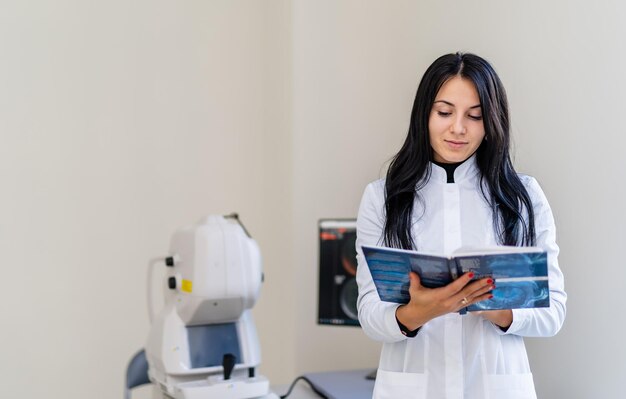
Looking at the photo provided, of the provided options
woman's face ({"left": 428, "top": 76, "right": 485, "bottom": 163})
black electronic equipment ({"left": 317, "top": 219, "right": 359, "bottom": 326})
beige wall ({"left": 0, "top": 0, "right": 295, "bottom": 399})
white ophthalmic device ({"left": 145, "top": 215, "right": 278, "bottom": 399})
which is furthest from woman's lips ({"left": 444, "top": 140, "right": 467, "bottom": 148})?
beige wall ({"left": 0, "top": 0, "right": 295, "bottom": 399})

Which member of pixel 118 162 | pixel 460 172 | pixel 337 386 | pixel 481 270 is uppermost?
pixel 118 162

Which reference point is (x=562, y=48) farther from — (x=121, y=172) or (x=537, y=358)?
(x=121, y=172)

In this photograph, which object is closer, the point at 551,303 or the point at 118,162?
the point at 551,303

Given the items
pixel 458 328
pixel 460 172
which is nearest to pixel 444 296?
pixel 458 328

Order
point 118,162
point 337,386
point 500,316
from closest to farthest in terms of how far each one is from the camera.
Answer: point 500,316
point 337,386
point 118,162

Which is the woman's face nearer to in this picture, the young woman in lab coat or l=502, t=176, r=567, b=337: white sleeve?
the young woman in lab coat

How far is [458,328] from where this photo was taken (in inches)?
55.6

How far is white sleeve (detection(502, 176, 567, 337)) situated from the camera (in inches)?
53.3

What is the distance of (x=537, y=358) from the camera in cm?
204

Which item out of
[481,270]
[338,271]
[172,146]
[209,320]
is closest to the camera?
[481,270]

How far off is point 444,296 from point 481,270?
0.09 m

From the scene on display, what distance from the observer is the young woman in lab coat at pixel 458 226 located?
54.4 inches

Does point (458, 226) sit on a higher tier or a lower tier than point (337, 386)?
higher

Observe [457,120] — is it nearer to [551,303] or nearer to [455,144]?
[455,144]
